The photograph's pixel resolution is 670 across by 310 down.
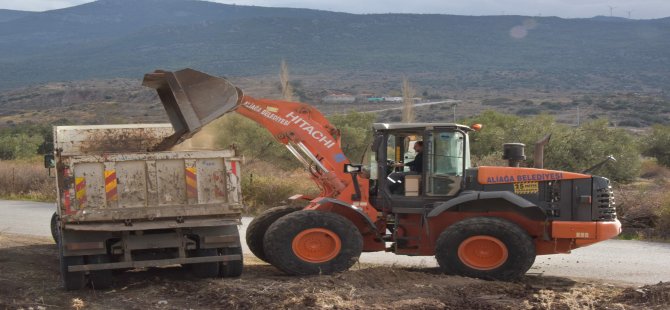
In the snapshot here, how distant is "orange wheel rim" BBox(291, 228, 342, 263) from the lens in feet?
39.4

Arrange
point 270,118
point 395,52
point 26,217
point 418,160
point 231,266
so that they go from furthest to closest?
point 395,52 < point 26,217 < point 270,118 < point 418,160 < point 231,266

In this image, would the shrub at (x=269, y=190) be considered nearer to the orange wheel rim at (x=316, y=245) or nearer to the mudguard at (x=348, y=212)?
the mudguard at (x=348, y=212)

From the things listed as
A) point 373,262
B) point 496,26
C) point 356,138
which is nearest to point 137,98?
point 356,138

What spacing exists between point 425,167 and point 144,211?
3.94 metres

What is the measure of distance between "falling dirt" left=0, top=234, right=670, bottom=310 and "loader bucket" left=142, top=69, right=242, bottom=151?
2242 millimetres

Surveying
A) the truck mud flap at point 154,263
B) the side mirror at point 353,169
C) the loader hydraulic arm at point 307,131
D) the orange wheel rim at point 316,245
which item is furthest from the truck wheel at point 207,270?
the side mirror at point 353,169

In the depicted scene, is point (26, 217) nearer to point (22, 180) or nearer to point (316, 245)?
point (22, 180)

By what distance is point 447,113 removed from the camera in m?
70.4

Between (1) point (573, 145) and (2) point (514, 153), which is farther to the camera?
(1) point (573, 145)

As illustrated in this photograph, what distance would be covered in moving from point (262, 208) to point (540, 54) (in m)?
119

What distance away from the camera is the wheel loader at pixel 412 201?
11.9m

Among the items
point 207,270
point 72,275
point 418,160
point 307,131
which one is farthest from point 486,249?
point 72,275

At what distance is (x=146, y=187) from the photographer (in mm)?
11383

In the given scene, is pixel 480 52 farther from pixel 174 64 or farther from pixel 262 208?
pixel 262 208
